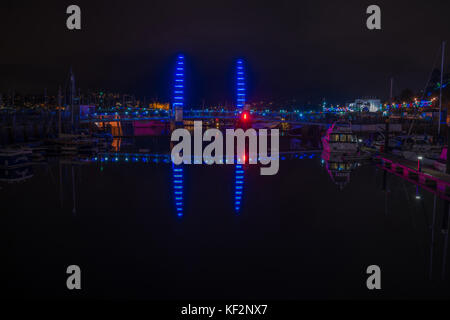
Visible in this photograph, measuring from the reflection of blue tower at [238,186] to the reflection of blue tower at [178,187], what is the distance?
1739 millimetres

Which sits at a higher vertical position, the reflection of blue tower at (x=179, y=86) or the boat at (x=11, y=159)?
the reflection of blue tower at (x=179, y=86)

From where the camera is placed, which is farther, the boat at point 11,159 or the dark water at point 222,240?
the boat at point 11,159

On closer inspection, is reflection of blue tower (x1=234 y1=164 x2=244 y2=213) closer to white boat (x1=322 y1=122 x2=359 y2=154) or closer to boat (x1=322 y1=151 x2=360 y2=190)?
boat (x1=322 y1=151 x2=360 y2=190)

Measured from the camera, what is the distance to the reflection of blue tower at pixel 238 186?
13.3 metres

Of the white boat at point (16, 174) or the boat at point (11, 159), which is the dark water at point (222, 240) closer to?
the white boat at point (16, 174)

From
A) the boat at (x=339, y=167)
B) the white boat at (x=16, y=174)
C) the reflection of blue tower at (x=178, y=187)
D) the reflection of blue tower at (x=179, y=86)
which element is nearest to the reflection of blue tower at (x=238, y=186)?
the reflection of blue tower at (x=178, y=187)

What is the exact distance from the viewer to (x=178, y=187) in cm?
1650

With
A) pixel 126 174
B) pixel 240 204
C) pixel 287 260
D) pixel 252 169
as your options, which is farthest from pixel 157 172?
pixel 287 260

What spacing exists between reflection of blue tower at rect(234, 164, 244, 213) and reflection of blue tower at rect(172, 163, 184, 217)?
174cm

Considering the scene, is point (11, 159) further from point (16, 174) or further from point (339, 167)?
point (339, 167)

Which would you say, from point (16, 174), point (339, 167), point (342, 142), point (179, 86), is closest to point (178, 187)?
point (16, 174)

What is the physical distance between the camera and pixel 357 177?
1858 cm
